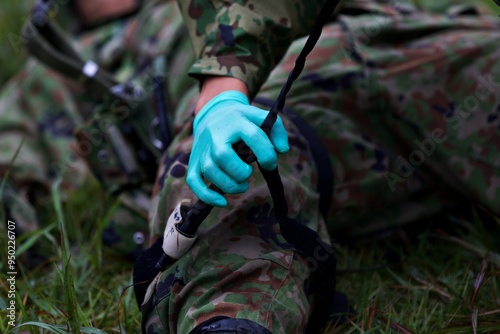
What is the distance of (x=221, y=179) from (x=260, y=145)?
8 centimetres

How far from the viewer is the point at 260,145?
93 centimetres

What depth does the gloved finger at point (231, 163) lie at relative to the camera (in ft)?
3.05

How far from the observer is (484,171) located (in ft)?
4.37

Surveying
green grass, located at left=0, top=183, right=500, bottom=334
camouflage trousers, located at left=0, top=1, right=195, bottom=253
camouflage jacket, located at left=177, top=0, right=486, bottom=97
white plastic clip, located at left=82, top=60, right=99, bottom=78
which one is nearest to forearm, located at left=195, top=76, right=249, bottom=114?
camouflage jacket, located at left=177, top=0, right=486, bottom=97

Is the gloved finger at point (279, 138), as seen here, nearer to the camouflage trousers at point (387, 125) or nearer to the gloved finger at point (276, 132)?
the gloved finger at point (276, 132)

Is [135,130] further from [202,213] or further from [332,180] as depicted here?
[202,213]

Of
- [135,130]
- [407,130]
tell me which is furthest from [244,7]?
[135,130]

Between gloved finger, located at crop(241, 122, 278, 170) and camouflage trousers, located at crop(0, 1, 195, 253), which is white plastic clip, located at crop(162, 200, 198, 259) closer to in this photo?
gloved finger, located at crop(241, 122, 278, 170)

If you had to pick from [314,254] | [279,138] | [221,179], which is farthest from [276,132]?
[314,254]

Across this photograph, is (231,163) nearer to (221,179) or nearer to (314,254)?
(221,179)

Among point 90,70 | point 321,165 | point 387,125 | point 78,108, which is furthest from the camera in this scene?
point 78,108

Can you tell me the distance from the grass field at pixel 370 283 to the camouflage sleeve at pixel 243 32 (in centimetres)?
42

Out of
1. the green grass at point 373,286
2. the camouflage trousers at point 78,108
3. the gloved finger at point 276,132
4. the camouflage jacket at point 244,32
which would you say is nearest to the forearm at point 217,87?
the camouflage jacket at point 244,32

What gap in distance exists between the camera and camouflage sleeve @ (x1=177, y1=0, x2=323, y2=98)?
1.13 m
